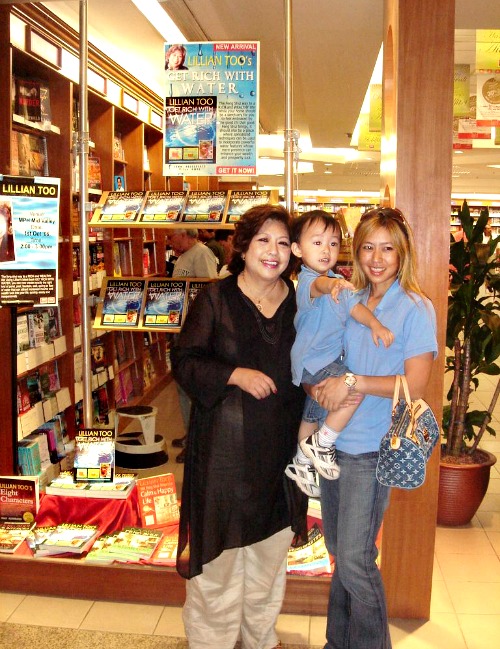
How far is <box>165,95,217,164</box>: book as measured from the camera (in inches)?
137

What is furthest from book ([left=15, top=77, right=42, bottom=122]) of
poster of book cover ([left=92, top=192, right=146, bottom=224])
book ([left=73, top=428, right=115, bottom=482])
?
book ([left=73, top=428, right=115, bottom=482])

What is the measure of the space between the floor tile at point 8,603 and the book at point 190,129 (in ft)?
7.17

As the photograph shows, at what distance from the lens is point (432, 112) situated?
2676 mm

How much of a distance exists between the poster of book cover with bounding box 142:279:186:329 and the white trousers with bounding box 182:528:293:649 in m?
1.79

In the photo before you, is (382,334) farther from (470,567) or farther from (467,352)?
(467,352)

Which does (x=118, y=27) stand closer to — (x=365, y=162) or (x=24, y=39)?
(x=24, y=39)

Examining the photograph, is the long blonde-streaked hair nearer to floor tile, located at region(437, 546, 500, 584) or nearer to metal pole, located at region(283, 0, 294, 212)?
metal pole, located at region(283, 0, 294, 212)

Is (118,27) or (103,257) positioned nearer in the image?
(118,27)

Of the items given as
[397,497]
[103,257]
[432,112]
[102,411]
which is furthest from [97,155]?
[397,497]

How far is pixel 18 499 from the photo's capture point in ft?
10.8

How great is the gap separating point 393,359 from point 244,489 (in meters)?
0.69

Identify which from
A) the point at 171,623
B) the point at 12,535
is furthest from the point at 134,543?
the point at 12,535

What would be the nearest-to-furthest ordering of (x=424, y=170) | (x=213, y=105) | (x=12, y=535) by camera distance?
(x=424, y=170), (x=12, y=535), (x=213, y=105)

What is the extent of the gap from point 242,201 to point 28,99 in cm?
168
